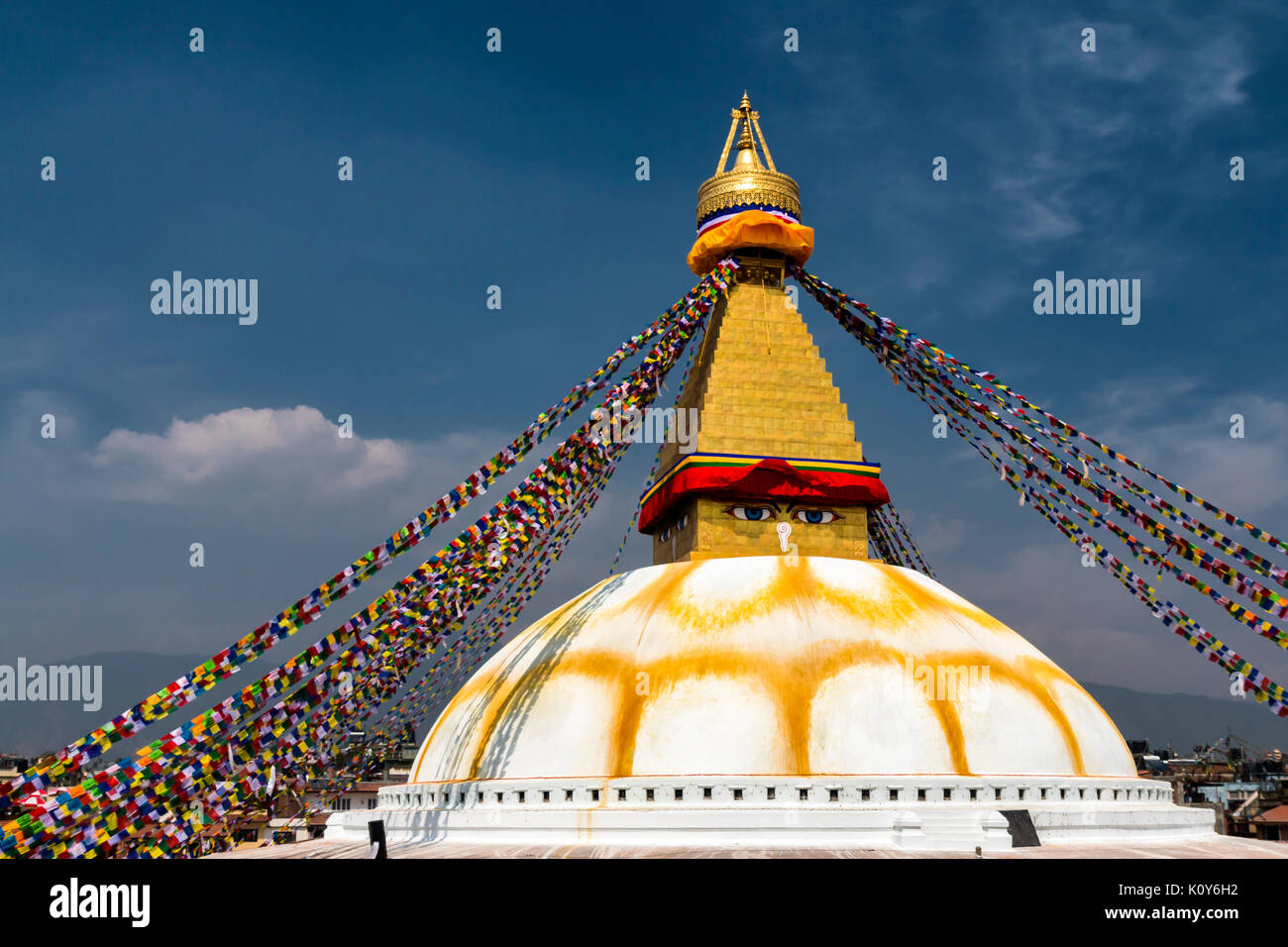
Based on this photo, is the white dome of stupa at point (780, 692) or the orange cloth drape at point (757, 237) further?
the orange cloth drape at point (757, 237)

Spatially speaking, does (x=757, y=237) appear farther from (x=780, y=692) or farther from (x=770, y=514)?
(x=780, y=692)

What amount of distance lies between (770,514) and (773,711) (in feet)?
15.6

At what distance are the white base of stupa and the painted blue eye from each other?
553cm

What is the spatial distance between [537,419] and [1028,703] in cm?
813

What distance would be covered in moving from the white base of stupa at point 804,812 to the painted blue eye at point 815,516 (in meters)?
5.53

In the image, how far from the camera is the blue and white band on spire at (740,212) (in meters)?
20.3

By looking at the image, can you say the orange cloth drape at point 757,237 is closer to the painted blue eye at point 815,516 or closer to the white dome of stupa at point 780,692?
the painted blue eye at point 815,516

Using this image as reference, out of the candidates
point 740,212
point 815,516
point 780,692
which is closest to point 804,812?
point 780,692

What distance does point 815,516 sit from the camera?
18.3 metres

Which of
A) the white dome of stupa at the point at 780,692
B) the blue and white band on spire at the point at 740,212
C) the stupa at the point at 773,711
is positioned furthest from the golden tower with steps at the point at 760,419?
the blue and white band on spire at the point at 740,212

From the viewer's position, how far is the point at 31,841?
1103 cm

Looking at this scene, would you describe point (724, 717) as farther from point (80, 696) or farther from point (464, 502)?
point (80, 696)

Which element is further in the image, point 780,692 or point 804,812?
point 780,692

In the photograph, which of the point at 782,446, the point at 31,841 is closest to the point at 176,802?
the point at 31,841
